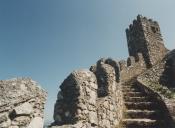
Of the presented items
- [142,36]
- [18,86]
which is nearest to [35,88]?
[18,86]

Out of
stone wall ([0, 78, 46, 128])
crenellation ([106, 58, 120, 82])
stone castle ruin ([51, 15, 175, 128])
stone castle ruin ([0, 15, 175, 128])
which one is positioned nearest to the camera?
stone wall ([0, 78, 46, 128])

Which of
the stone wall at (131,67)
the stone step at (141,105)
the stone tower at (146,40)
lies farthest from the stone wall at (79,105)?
the stone tower at (146,40)

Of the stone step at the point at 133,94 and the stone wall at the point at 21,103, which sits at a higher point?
the stone step at the point at 133,94

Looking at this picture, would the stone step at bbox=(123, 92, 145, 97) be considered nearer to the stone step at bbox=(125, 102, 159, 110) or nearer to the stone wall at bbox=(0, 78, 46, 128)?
the stone step at bbox=(125, 102, 159, 110)

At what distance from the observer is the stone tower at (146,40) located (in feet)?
65.0

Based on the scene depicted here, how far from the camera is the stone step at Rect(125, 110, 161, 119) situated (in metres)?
8.50

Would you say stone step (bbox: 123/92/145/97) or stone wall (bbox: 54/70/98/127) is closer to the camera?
stone wall (bbox: 54/70/98/127)

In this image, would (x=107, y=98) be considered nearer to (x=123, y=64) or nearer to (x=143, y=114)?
(x=143, y=114)

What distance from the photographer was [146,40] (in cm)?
2017

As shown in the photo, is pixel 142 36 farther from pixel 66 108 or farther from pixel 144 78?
pixel 66 108

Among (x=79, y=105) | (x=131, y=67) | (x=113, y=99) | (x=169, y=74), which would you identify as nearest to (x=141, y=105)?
(x=113, y=99)

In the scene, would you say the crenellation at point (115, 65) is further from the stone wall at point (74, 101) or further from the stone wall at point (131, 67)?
the stone wall at point (131, 67)

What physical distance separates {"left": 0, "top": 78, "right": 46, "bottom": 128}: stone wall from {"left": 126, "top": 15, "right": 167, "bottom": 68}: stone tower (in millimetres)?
15992

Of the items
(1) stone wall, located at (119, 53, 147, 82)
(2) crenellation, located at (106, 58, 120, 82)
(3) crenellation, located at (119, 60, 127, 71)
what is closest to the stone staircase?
(2) crenellation, located at (106, 58, 120, 82)
